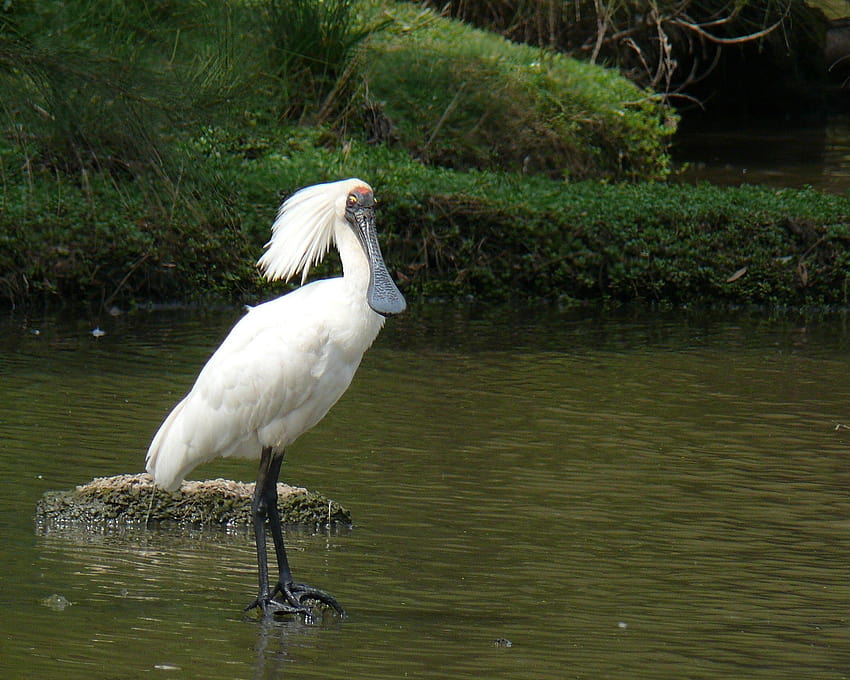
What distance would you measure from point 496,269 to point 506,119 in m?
3.99

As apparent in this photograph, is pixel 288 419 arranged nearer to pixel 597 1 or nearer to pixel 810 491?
pixel 810 491

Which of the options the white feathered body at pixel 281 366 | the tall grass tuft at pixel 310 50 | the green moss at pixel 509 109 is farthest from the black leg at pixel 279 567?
the green moss at pixel 509 109

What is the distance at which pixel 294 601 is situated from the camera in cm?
582

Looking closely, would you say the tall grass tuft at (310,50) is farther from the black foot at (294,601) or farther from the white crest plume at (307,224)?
the black foot at (294,601)

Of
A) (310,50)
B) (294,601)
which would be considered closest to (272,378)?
(294,601)

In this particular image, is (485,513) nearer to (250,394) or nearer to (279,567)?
(279,567)

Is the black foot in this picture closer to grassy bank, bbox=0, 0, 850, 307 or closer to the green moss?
grassy bank, bbox=0, 0, 850, 307

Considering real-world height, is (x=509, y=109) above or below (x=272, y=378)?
above

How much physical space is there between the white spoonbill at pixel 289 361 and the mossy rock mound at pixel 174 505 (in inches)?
27.1

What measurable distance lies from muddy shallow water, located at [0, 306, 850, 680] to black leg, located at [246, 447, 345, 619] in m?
0.09

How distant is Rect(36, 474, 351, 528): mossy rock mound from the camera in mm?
6777

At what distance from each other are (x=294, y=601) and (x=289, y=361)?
0.96 meters

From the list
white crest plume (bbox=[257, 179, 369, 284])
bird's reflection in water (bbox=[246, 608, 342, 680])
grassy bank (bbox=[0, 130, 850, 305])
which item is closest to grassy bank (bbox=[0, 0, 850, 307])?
grassy bank (bbox=[0, 130, 850, 305])

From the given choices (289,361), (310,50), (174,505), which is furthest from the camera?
(310,50)
